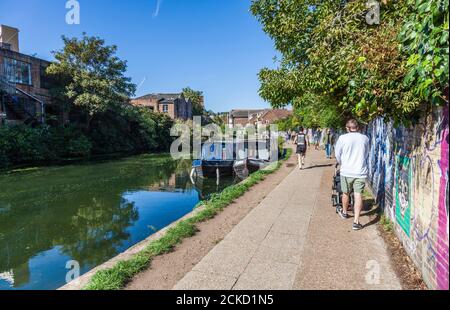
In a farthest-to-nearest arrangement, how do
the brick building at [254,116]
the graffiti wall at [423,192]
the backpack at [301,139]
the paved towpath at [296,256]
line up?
the brick building at [254,116]
the backpack at [301,139]
the paved towpath at [296,256]
the graffiti wall at [423,192]

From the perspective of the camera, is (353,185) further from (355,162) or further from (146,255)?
(146,255)

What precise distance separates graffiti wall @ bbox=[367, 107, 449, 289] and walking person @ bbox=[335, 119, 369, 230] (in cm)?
50

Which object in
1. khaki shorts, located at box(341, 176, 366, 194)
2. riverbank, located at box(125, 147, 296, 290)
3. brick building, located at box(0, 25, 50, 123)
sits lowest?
riverbank, located at box(125, 147, 296, 290)

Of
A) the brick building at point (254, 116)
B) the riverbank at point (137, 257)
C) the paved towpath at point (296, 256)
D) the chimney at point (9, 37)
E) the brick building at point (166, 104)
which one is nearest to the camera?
the paved towpath at point (296, 256)

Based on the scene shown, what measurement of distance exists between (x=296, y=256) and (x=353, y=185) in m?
1.91

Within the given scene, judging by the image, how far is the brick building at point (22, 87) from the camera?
23.6 m

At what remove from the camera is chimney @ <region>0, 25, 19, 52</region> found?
2919 centimetres

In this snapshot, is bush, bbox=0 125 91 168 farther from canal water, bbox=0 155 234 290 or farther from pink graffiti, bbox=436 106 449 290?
pink graffiti, bbox=436 106 449 290

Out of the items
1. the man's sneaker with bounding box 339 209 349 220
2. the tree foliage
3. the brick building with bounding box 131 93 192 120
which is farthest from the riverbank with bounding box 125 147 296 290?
the brick building with bounding box 131 93 192 120

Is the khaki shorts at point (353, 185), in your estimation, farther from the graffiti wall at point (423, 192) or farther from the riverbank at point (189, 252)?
the riverbank at point (189, 252)

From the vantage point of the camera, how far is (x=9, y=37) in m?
30.0

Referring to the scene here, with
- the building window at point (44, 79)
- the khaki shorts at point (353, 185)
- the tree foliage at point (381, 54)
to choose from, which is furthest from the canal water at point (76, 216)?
the building window at point (44, 79)

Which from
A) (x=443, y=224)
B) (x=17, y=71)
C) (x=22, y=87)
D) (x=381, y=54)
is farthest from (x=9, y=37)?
(x=443, y=224)

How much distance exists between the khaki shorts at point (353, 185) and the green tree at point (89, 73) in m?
24.8
